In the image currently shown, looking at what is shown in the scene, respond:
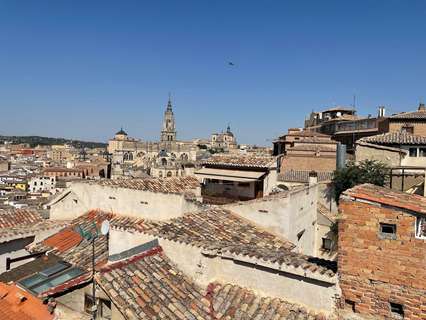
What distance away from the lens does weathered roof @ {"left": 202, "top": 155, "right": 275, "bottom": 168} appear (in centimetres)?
1285

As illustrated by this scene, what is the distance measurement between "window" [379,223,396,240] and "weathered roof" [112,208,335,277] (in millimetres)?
1002

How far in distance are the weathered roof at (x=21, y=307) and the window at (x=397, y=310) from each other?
213 inches

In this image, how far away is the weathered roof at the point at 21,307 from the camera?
5912 millimetres

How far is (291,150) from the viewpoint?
2909 cm

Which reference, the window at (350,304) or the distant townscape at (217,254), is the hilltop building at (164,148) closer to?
the distant townscape at (217,254)

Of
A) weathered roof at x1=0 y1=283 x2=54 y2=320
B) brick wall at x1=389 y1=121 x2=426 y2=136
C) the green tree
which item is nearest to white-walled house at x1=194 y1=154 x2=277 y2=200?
the green tree

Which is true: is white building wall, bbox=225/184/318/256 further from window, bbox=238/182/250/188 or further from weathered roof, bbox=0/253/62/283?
weathered roof, bbox=0/253/62/283

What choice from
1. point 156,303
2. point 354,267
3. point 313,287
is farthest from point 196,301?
point 354,267

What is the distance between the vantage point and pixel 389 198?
5121mm

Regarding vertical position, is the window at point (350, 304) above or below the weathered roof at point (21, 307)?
above

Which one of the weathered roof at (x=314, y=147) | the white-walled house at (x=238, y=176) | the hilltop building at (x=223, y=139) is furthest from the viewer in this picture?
the hilltop building at (x=223, y=139)

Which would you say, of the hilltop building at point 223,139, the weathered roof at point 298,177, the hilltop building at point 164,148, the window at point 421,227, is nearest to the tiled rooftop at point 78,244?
the window at point 421,227

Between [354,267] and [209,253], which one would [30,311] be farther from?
[354,267]

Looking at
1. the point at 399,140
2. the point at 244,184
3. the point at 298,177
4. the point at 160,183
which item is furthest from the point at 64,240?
the point at 399,140
